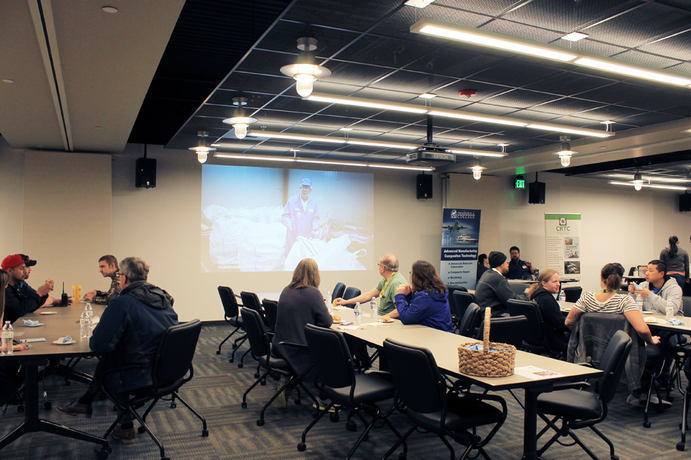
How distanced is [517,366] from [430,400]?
0.61m

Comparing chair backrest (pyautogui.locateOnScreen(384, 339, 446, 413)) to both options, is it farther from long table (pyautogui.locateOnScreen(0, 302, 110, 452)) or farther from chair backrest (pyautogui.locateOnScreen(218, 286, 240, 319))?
chair backrest (pyautogui.locateOnScreen(218, 286, 240, 319))

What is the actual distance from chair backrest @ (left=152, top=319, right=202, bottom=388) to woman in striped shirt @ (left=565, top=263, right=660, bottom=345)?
10.4 feet

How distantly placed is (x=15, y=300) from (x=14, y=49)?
2.37m

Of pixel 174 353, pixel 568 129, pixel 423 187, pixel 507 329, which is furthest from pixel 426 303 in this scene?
pixel 423 187

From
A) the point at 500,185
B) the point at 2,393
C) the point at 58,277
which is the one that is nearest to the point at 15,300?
the point at 2,393

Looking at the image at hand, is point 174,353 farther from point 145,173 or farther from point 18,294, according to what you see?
point 145,173

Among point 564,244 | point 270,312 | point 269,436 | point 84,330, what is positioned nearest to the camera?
point 84,330

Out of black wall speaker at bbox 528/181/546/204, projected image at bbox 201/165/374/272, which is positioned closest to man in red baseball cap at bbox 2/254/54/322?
projected image at bbox 201/165/374/272

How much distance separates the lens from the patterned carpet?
391cm

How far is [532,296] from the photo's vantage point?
584 cm

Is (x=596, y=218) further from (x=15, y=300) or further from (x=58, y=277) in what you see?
(x=15, y=300)

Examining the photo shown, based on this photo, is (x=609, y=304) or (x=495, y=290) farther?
(x=495, y=290)

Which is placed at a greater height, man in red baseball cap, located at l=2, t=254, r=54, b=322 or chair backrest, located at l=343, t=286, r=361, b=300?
man in red baseball cap, located at l=2, t=254, r=54, b=322

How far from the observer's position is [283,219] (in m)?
10.7
